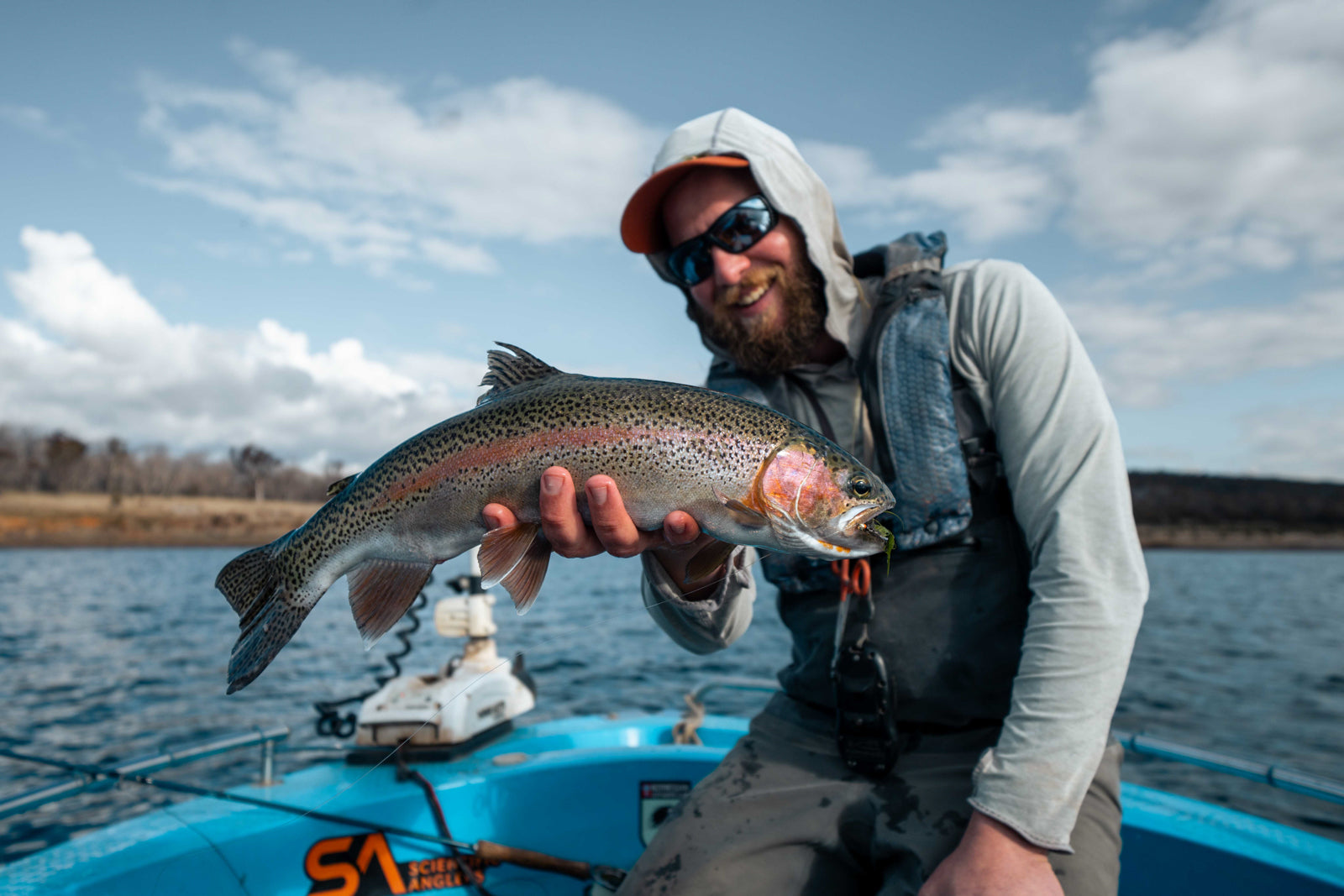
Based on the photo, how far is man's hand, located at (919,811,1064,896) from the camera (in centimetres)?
209

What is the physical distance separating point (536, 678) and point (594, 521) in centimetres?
1118

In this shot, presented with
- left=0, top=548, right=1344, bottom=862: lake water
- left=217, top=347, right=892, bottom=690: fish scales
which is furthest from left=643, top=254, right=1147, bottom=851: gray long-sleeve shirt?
left=0, top=548, right=1344, bottom=862: lake water

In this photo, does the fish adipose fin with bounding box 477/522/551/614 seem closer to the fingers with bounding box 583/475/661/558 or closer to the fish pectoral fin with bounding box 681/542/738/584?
the fingers with bounding box 583/475/661/558

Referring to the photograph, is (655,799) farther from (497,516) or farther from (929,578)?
(497,516)

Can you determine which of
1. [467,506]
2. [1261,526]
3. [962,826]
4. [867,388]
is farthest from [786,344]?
[1261,526]

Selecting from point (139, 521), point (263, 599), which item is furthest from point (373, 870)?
point (139, 521)

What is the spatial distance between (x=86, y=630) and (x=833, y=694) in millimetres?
28047

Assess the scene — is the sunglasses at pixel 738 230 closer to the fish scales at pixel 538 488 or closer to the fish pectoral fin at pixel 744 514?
the fish scales at pixel 538 488

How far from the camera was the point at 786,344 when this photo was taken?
3.32 metres

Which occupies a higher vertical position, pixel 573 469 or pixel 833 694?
pixel 573 469

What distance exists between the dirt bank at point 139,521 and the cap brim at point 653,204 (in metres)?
72.7

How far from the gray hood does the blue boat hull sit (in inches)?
107

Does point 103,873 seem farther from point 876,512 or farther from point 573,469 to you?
point 876,512

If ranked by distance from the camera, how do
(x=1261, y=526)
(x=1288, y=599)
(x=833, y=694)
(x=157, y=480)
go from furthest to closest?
(x=1261, y=526), (x=157, y=480), (x=1288, y=599), (x=833, y=694)
